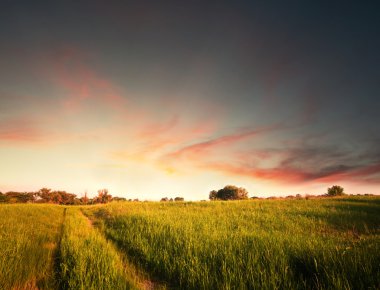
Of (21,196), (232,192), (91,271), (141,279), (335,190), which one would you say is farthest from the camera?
(232,192)

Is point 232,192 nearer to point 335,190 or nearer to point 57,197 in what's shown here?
point 335,190

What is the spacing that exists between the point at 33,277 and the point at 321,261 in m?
6.20

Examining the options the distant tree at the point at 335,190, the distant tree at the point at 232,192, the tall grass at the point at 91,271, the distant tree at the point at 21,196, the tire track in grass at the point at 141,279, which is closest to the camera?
the tall grass at the point at 91,271

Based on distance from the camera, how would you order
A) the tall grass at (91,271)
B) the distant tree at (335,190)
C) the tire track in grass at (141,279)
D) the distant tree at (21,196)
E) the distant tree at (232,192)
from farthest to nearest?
the distant tree at (232,192) → the distant tree at (21,196) → the distant tree at (335,190) → the tire track in grass at (141,279) → the tall grass at (91,271)

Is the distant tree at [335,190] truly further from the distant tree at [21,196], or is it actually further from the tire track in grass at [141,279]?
the distant tree at [21,196]

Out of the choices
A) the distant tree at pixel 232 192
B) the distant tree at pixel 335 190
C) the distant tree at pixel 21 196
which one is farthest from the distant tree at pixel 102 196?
the distant tree at pixel 335 190

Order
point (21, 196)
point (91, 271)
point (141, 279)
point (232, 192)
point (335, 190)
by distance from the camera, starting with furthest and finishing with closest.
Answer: point (232, 192) → point (21, 196) → point (335, 190) → point (141, 279) → point (91, 271)

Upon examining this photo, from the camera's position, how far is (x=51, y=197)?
69.6 meters

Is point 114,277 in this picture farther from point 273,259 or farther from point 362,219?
point 362,219

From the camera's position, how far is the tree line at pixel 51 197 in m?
62.2

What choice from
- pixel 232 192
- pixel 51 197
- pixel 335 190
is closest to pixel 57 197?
pixel 51 197

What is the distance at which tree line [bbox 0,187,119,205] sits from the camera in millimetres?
62231

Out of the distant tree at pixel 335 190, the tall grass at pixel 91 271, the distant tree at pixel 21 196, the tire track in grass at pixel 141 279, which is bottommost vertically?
the tire track in grass at pixel 141 279

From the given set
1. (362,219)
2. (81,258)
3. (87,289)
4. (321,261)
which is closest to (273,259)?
(321,261)
